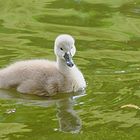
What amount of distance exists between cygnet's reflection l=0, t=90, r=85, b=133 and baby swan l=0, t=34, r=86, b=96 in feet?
0.23

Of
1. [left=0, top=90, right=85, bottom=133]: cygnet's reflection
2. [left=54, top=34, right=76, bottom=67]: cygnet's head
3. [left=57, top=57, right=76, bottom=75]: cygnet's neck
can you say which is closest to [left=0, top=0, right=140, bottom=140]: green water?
[left=0, top=90, right=85, bottom=133]: cygnet's reflection

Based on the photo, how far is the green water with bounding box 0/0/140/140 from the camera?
17.6ft

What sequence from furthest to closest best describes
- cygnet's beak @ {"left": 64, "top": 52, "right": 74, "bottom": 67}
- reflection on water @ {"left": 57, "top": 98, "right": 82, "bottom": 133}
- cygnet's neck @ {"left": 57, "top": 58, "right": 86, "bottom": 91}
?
cygnet's neck @ {"left": 57, "top": 58, "right": 86, "bottom": 91} → cygnet's beak @ {"left": 64, "top": 52, "right": 74, "bottom": 67} → reflection on water @ {"left": 57, "top": 98, "right": 82, "bottom": 133}

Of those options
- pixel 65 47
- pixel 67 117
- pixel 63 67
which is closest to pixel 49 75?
pixel 63 67

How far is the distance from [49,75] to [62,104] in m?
0.35

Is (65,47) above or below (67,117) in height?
above

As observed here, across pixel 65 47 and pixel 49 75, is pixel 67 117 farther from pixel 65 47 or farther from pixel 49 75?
pixel 65 47

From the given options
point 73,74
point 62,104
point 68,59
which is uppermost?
point 68,59

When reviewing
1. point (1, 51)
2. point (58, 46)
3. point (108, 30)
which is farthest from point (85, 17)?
point (58, 46)

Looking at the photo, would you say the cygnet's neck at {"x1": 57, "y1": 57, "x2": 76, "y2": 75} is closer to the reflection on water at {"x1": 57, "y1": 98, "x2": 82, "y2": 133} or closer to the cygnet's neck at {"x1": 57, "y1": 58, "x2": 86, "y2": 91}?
the cygnet's neck at {"x1": 57, "y1": 58, "x2": 86, "y2": 91}

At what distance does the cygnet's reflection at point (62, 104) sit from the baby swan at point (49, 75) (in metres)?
0.07

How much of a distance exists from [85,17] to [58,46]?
279 centimetres

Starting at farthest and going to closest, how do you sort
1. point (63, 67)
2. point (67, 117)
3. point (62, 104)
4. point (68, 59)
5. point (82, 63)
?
point (82, 63), point (63, 67), point (68, 59), point (62, 104), point (67, 117)

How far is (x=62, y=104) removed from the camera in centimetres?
600
